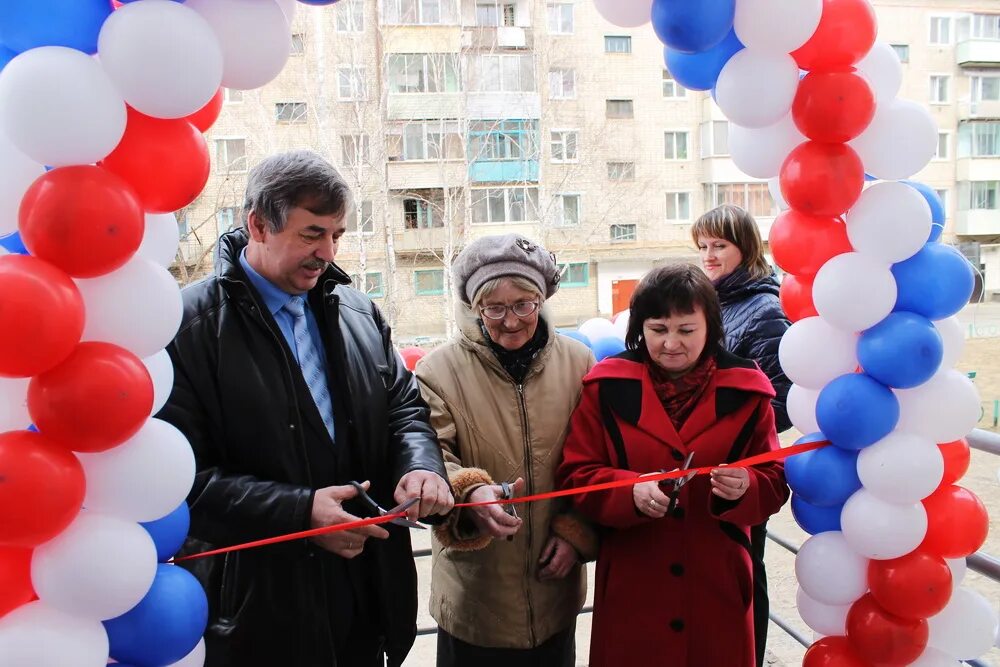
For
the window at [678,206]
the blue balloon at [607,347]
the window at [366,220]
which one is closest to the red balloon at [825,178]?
the blue balloon at [607,347]

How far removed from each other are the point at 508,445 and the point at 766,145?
971 mm

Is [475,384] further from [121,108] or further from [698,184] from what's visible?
[698,184]

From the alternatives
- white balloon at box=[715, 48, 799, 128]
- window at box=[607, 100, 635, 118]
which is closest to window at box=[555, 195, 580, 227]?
window at box=[607, 100, 635, 118]

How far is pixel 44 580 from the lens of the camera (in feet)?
4.16

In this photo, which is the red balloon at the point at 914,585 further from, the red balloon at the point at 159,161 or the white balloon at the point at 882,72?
the red balloon at the point at 159,161

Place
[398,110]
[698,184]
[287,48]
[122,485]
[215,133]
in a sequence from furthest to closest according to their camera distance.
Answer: [698,184] → [398,110] → [215,133] → [287,48] → [122,485]

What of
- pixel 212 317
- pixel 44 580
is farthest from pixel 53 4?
pixel 44 580

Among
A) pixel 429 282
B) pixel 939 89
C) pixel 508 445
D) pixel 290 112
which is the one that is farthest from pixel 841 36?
pixel 939 89

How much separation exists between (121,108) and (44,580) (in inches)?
30.8

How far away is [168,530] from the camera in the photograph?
147cm

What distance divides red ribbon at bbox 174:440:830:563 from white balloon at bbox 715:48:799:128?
77cm

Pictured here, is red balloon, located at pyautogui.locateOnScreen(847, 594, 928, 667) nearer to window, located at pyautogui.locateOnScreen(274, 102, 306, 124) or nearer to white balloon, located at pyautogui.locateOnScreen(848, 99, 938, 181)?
white balloon, located at pyautogui.locateOnScreen(848, 99, 938, 181)

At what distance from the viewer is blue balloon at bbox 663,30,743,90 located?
70.9 inches

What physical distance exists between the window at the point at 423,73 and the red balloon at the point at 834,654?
1161cm
